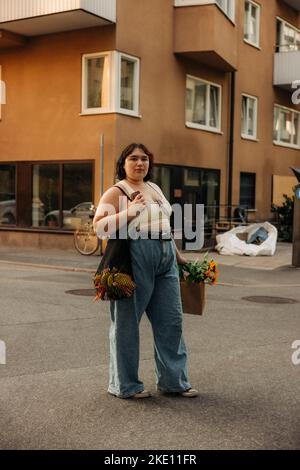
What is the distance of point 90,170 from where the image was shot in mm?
17750

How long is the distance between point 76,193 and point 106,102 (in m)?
2.52

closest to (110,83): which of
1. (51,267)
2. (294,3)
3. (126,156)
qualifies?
(51,267)

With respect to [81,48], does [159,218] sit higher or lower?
lower

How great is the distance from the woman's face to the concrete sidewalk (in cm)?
937

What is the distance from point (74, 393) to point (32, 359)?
49.1 inches

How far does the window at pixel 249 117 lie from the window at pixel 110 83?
21.6 ft

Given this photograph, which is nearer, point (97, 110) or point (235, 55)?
point (97, 110)

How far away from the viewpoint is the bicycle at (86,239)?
17.1 m

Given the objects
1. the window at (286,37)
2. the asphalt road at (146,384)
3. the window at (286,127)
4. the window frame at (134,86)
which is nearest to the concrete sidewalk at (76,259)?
the window frame at (134,86)

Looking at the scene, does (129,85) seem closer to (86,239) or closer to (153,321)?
(86,239)

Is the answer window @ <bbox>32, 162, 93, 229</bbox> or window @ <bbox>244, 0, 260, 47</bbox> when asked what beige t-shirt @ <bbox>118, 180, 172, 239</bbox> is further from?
window @ <bbox>244, 0, 260, 47</bbox>

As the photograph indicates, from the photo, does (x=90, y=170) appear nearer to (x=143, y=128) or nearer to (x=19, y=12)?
(x=143, y=128)
